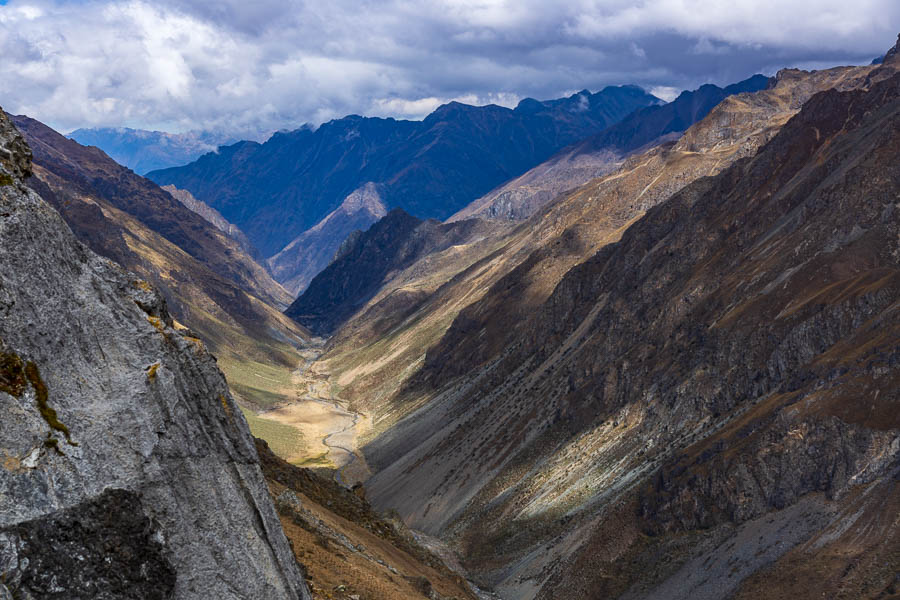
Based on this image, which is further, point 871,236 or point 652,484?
point 871,236

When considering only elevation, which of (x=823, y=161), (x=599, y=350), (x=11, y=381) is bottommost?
(x=599, y=350)

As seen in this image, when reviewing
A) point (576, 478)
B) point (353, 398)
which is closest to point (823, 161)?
point (576, 478)

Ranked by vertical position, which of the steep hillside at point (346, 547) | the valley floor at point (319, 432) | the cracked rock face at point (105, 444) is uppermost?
the cracked rock face at point (105, 444)

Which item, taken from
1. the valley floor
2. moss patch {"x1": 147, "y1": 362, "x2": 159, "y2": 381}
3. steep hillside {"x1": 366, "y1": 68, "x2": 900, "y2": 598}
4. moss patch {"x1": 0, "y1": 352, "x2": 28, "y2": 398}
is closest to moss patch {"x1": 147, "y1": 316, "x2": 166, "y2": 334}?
moss patch {"x1": 147, "y1": 362, "x2": 159, "y2": 381}

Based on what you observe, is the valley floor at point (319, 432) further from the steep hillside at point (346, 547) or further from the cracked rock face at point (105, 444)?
the cracked rock face at point (105, 444)

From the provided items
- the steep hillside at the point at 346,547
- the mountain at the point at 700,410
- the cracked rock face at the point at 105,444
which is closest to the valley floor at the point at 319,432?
the mountain at the point at 700,410

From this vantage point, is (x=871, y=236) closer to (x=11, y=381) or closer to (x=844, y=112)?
(x=844, y=112)

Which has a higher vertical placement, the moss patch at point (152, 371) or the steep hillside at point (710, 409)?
the moss patch at point (152, 371)
